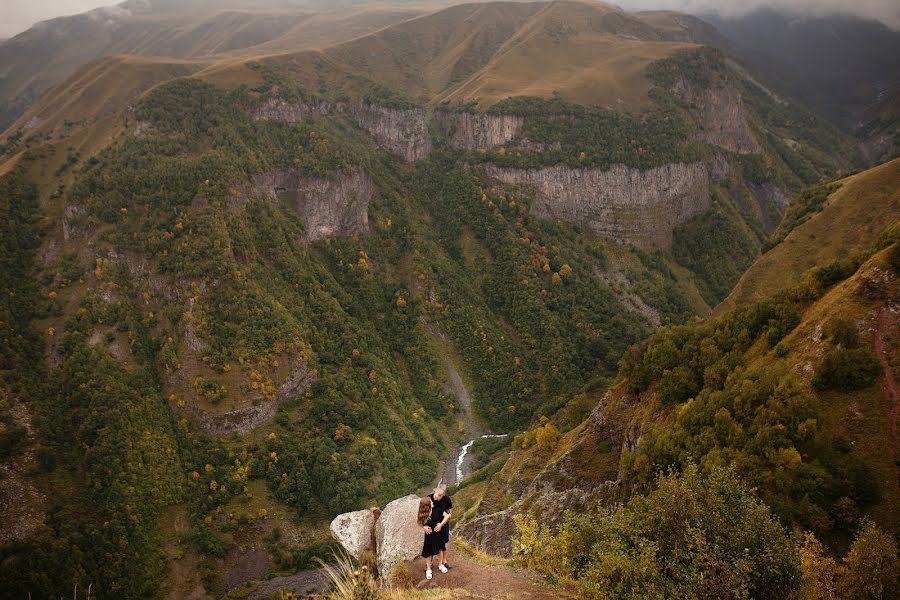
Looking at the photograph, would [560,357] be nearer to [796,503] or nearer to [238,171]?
[238,171]

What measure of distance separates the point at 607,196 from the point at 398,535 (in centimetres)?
16519

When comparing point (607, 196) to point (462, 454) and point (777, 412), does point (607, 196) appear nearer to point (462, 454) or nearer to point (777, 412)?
point (462, 454)

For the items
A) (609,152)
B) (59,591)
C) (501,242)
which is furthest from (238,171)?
(609,152)

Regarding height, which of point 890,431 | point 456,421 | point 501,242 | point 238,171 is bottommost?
point 456,421

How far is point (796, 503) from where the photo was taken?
29234 millimetres

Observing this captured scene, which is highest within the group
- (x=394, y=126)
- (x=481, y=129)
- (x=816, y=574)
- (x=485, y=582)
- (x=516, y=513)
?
(x=394, y=126)

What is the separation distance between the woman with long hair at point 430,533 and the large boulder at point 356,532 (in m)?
4.10

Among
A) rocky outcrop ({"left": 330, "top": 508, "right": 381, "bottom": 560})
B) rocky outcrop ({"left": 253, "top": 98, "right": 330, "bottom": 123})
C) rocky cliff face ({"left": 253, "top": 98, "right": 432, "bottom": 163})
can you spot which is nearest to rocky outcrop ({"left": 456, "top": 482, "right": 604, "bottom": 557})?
rocky outcrop ({"left": 330, "top": 508, "right": 381, "bottom": 560})

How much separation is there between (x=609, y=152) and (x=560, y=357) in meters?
73.6

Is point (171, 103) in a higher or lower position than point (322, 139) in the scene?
higher

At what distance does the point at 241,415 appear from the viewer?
107 m

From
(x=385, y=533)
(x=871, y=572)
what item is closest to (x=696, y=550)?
(x=871, y=572)

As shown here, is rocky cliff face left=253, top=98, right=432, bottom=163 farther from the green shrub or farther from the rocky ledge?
the green shrub

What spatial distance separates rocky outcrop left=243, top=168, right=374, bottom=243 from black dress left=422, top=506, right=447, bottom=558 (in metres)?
135
